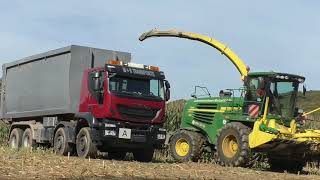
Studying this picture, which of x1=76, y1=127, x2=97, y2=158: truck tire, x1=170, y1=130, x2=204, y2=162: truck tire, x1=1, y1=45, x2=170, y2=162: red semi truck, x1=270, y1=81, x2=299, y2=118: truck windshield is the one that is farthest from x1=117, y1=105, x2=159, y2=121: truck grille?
x1=270, y1=81, x2=299, y2=118: truck windshield

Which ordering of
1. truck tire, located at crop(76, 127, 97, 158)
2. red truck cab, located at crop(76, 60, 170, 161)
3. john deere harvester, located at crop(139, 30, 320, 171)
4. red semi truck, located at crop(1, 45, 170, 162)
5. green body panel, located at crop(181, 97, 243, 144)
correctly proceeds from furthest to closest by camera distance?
green body panel, located at crop(181, 97, 243, 144) → truck tire, located at crop(76, 127, 97, 158) → red semi truck, located at crop(1, 45, 170, 162) → red truck cab, located at crop(76, 60, 170, 161) → john deere harvester, located at crop(139, 30, 320, 171)

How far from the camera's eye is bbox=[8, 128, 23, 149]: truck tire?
785 inches

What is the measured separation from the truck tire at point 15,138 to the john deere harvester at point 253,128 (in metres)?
5.95

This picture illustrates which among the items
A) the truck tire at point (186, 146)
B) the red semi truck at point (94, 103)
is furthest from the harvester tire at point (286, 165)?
the red semi truck at point (94, 103)

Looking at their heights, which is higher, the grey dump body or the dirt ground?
the grey dump body

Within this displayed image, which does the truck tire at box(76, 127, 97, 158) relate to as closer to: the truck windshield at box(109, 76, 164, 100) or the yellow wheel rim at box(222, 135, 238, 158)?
the truck windshield at box(109, 76, 164, 100)

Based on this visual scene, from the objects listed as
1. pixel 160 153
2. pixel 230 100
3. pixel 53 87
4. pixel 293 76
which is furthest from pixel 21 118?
pixel 293 76

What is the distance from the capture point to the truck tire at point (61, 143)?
16.2 meters

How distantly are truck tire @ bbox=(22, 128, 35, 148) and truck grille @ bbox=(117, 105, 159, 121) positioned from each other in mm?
5359

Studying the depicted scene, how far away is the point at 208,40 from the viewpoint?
21.1m

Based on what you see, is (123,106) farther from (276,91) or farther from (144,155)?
(276,91)

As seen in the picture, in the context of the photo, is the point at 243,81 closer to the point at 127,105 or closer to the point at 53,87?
the point at 127,105

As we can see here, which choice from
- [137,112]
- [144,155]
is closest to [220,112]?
[144,155]

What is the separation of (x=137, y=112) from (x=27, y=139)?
20.0 feet
